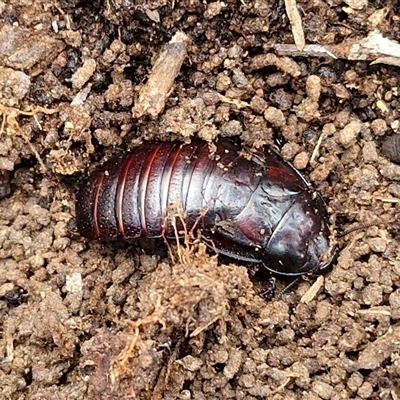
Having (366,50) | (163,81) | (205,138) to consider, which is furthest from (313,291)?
(163,81)

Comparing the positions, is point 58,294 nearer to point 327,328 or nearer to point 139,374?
point 139,374

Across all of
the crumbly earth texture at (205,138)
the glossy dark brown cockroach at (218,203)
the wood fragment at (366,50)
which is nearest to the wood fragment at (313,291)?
the crumbly earth texture at (205,138)

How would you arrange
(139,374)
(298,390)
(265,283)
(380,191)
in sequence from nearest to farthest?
(139,374), (298,390), (380,191), (265,283)

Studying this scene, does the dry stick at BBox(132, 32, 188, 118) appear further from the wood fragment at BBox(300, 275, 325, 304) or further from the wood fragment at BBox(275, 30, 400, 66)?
the wood fragment at BBox(300, 275, 325, 304)

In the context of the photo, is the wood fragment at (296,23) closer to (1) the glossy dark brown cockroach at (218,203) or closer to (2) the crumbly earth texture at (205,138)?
(2) the crumbly earth texture at (205,138)

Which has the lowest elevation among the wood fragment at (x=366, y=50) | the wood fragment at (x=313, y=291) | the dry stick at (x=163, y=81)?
the wood fragment at (x=313, y=291)

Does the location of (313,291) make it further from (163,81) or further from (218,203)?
(163,81)

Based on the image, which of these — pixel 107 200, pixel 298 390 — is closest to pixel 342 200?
pixel 298 390
